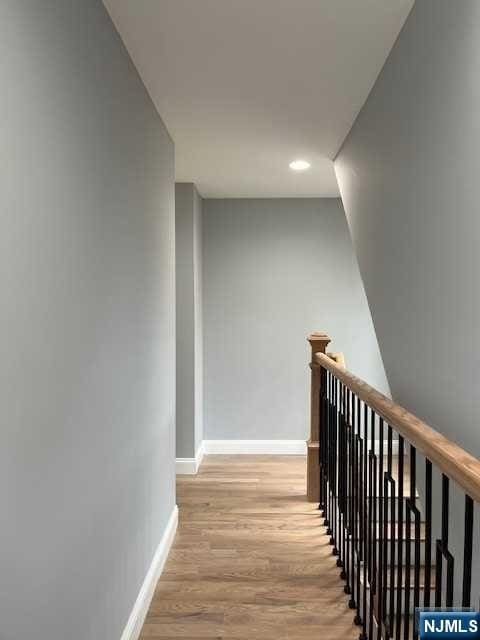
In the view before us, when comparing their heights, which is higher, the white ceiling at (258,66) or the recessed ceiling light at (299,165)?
the white ceiling at (258,66)

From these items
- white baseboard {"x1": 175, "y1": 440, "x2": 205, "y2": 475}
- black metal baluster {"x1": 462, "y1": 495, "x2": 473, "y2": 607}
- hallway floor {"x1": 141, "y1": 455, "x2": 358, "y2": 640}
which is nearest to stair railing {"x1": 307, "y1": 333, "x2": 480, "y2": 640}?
black metal baluster {"x1": 462, "y1": 495, "x2": 473, "y2": 607}

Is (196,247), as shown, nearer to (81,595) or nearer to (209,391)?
(209,391)

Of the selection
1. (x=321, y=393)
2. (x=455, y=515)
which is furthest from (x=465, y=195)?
(x=321, y=393)

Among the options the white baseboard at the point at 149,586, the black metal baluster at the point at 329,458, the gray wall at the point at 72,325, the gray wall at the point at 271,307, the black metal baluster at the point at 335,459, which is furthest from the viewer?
the gray wall at the point at 271,307

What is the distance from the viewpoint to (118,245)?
215cm

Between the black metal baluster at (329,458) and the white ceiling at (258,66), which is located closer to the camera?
the white ceiling at (258,66)

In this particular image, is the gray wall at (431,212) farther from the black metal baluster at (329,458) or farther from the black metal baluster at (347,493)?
the black metal baluster at (329,458)

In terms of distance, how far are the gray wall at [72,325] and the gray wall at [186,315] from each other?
6.46 feet

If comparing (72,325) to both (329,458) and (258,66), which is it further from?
(329,458)

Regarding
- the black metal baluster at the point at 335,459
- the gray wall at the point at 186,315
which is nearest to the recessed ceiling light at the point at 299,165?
the gray wall at the point at 186,315

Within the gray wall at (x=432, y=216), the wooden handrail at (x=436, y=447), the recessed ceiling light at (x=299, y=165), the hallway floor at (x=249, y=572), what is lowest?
the hallway floor at (x=249, y=572)

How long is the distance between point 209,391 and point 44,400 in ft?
13.6

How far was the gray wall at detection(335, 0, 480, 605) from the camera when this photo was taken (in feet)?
5.24

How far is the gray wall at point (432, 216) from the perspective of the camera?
62.9 inches
